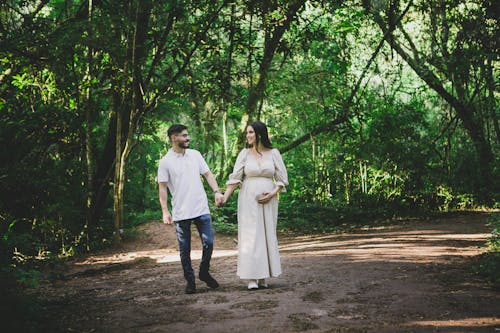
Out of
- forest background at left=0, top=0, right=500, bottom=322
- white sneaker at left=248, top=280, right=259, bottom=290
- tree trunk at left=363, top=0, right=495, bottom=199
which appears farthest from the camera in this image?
tree trunk at left=363, top=0, right=495, bottom=199

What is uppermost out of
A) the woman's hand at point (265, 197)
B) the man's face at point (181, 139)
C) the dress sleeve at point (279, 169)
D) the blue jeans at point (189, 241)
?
the man's face at point (181, 139)

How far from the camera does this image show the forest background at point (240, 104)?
10984mm

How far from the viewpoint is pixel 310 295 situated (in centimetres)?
614

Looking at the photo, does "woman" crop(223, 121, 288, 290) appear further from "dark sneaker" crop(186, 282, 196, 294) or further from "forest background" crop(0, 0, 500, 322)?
"forest background" crop(0, 0, 500, 322)

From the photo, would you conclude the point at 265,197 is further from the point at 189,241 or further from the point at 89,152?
the point at 89,152

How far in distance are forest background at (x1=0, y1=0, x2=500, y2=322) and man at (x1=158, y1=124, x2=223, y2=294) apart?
336 cm

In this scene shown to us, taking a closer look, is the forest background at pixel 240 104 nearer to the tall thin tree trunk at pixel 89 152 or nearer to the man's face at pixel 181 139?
the tall thin tree trunk at pixel 89 152

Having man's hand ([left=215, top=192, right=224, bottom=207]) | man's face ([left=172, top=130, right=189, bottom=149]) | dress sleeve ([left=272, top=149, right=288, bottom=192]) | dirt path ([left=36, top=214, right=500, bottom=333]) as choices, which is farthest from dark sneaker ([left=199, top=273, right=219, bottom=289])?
man's face ([left=172, top=130, right=189, bottom=149])

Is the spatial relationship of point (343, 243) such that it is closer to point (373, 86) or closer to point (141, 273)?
point (141, 273)

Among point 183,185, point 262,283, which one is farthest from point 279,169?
point 262,283

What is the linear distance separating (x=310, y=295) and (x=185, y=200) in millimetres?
1942

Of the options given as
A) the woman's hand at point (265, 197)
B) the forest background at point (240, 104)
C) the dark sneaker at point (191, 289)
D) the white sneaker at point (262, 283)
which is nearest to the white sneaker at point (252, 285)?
the white sneaker at point (262, 283)

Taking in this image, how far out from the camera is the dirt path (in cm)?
497

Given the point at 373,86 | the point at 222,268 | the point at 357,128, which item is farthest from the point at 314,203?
the point at 222,268
